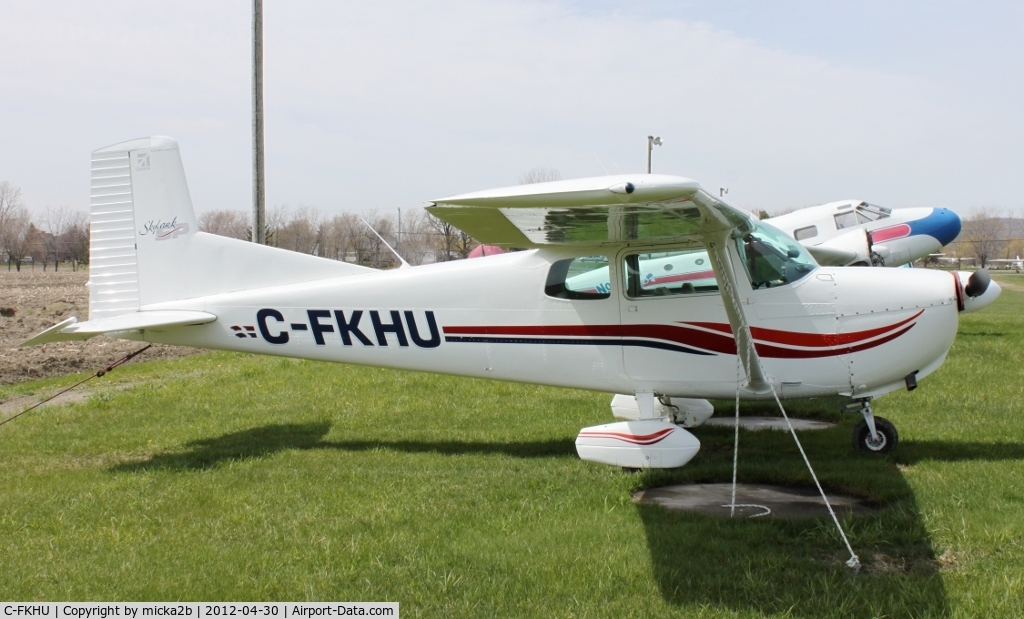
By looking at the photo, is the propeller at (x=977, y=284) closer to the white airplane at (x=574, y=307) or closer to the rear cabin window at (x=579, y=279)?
the white airplane at (x=574, y=307)

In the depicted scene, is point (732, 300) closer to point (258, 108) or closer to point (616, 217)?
point (616, 217)

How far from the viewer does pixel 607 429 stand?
21.1ft

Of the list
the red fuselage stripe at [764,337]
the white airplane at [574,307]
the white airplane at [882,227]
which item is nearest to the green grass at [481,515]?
the white airplane at [574,307]

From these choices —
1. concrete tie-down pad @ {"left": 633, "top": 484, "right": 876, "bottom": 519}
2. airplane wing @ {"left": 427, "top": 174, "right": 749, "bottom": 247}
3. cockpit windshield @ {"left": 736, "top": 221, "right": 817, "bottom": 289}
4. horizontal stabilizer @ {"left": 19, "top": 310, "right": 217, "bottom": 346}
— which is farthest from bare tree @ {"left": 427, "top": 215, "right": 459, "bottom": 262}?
concrete tie-down pad @ {"left": 633, "top": 484, "right": 876, "bottom": 519}

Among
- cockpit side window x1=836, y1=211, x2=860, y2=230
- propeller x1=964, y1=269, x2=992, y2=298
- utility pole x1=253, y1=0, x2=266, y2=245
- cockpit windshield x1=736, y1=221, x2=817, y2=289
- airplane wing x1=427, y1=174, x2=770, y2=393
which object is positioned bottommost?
propeller x1=964, y1=269, x2=992, y2=298

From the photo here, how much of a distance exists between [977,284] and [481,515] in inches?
170

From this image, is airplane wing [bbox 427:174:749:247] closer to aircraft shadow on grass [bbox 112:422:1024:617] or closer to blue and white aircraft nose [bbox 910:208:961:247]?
aircraft shadow on grass [bbox 112:422:1024:617]

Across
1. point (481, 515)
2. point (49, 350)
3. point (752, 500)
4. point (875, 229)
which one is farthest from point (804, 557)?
point (49, 350)

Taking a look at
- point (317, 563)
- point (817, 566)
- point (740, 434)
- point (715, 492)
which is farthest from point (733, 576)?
point (740, 434)

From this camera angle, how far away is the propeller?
21.2 ft

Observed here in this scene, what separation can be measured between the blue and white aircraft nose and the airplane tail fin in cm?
1333

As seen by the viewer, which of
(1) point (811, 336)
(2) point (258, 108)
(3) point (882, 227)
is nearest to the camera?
(1) point (811, 336)

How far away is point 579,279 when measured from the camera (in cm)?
704

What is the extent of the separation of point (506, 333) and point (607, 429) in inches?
52.0
